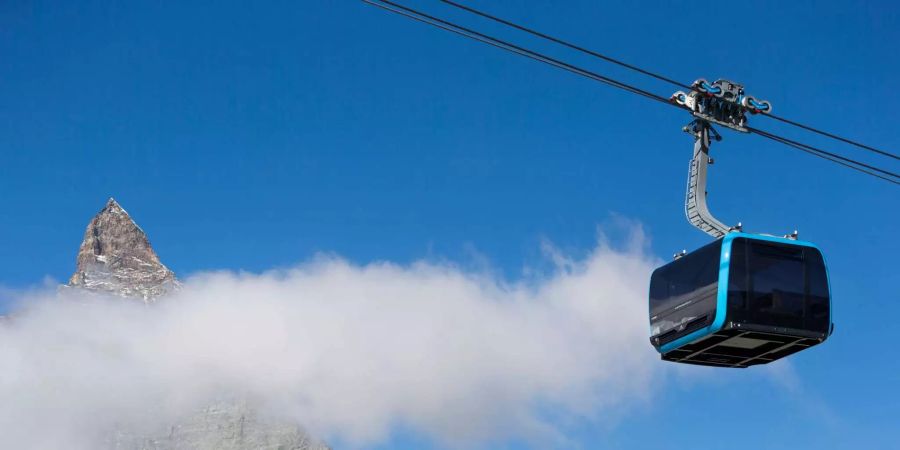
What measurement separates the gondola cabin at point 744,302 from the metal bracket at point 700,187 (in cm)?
78

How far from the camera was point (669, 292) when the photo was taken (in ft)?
111

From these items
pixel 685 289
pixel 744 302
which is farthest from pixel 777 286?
pixel 685 289

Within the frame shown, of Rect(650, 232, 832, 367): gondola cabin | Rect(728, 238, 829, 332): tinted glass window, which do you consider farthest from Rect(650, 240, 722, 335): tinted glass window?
Rect(728, 238, 829, 332): tinted glass window

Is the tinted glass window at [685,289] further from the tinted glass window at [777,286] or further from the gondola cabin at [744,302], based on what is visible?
the tinted glass window at [777,286]

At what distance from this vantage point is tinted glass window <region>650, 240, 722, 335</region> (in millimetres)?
32091

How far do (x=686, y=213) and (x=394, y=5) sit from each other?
10992 millimetres

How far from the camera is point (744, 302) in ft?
103

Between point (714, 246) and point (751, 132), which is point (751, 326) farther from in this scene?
point (751, 132)

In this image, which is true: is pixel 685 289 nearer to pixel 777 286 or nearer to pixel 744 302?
pixel 744 302

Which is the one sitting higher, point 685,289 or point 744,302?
point 685,289

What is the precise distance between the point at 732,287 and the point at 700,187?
3.35 m

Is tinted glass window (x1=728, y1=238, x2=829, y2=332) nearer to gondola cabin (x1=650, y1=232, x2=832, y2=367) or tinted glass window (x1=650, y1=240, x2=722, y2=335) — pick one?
gondola cabin (x1=650, y1=232, x2=832, y2=367)

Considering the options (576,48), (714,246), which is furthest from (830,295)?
(576,48)

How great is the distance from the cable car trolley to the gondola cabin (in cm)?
3
